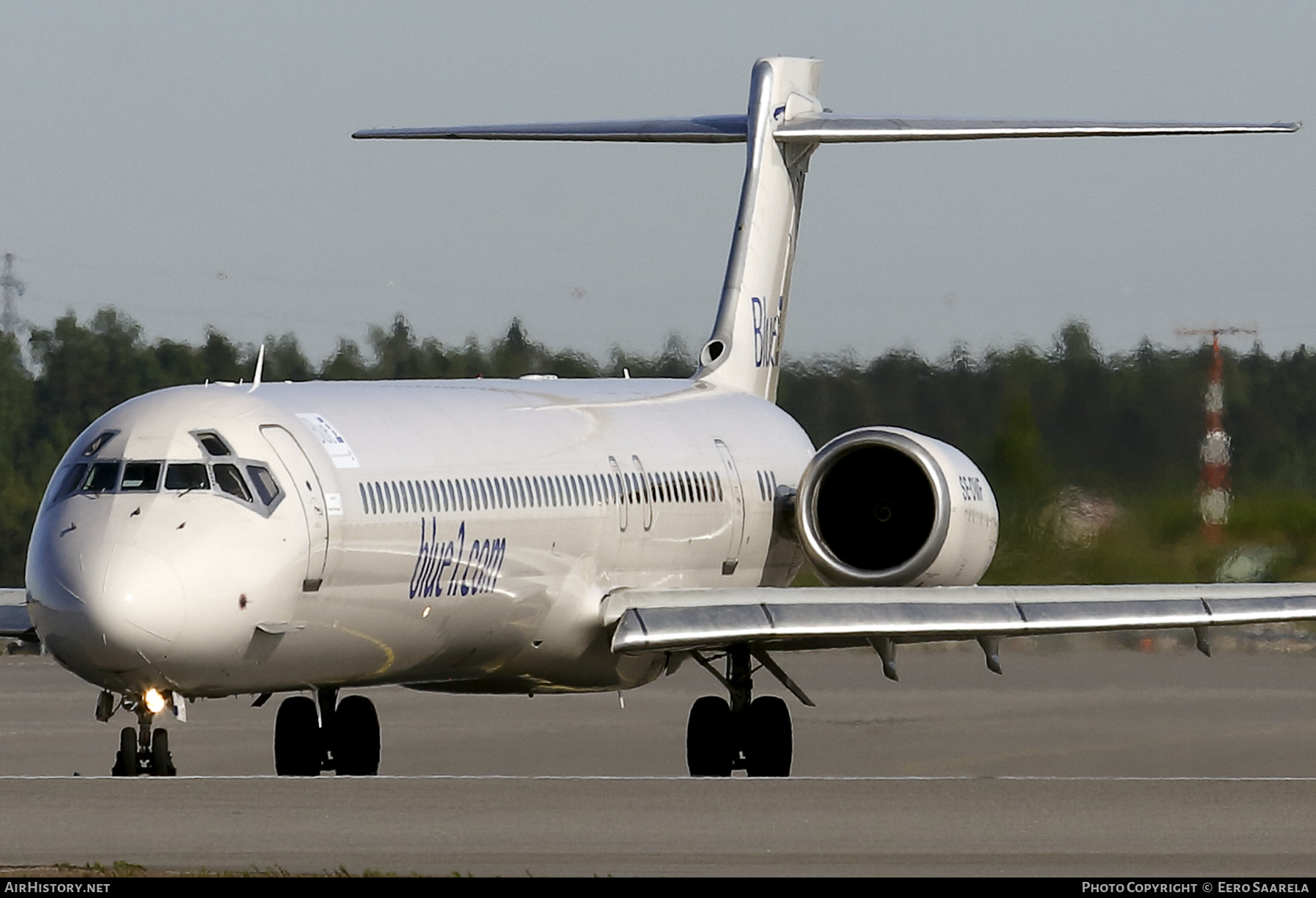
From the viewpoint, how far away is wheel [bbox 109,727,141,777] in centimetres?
1733

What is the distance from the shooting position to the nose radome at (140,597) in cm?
1600

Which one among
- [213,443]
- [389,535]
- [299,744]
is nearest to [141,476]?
[213,443]

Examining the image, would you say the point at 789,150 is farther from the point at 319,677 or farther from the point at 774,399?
the point at 319,677

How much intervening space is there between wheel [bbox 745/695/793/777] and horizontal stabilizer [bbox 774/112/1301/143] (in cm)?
592

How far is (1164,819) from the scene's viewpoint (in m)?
14.7

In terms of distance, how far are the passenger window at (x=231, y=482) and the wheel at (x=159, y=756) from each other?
1560mm

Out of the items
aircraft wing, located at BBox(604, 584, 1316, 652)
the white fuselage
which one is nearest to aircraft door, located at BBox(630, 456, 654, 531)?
the white fuselage

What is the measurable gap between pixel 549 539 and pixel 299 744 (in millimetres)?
2555

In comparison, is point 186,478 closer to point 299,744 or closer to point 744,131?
point 299,744

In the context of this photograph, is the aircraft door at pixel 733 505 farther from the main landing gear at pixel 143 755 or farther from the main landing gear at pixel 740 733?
the main landing gear at pixel 143 755

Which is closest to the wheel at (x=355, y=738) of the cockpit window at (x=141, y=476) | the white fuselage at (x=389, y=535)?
the white fuselage at (x=389, y=535)

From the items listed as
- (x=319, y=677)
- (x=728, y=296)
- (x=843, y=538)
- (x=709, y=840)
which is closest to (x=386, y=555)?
(x=319, y=677)

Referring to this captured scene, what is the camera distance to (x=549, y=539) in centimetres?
2095

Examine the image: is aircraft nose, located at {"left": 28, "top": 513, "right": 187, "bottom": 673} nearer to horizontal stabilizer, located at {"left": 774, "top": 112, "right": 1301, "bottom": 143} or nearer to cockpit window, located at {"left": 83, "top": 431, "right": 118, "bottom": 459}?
cockpit window, located at {"left": 83, "top": 431, "right": 118, "bottom": 459}
